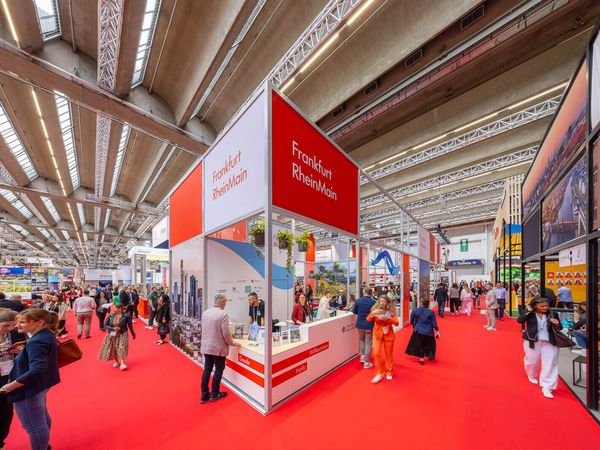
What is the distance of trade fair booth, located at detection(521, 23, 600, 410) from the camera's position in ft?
9.66

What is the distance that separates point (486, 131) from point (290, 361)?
7.90 meters

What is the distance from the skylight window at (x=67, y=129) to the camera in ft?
22.0

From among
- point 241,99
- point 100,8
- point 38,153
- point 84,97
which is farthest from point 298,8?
point 38,153

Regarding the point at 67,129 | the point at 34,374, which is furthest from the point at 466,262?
the point at 34,374

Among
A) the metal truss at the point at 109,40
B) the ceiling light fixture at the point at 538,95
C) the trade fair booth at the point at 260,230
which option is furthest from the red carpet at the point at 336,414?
the ceiling light fixture at the point at 538,95

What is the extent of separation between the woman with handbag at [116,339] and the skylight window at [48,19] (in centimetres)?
469

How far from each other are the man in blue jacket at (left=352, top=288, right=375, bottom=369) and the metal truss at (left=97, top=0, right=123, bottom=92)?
5.46m

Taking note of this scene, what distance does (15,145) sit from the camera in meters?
8.70

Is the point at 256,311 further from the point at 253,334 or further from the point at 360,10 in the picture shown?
the point at 360,10

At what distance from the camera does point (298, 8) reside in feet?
14.5

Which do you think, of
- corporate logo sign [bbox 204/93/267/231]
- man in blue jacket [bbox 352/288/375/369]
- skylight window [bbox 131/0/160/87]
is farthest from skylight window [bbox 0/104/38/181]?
man in blue jacket [bbox 352/288/375/369]

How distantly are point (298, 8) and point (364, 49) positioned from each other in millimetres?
1412

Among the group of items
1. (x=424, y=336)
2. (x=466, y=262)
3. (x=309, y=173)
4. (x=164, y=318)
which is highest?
(x=309, y=173)

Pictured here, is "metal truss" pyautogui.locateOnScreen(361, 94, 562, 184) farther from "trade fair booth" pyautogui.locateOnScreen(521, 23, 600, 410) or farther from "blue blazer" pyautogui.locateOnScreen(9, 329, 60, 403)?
"blue blazer" pyautogui.locateOnScreen(9, 329, 60, 403)
